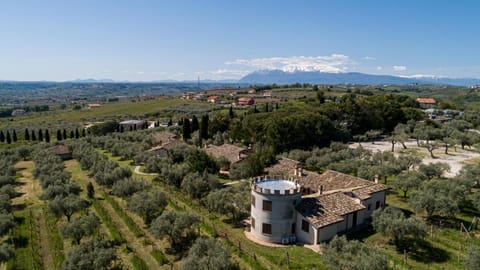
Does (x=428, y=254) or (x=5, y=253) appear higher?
(x=5, y=253)

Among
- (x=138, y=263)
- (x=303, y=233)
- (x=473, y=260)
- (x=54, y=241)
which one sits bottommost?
(x=54, y=241)

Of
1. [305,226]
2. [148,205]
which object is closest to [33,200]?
[148,205]

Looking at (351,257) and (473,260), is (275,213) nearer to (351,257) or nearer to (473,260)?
(351,257)

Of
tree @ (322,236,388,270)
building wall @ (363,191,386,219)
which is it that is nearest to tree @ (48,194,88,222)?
tree @ (322,236,388,270)

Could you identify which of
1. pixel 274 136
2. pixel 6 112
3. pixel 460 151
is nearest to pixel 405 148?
pixel 460 151

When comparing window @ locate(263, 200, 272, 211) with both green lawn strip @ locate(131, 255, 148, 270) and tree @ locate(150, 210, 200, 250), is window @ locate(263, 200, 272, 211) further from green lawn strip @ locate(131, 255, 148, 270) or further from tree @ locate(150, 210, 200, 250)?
green lawn strip @ locate(131, 255, 148, 270)

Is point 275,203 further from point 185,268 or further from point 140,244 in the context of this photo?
point 140,244

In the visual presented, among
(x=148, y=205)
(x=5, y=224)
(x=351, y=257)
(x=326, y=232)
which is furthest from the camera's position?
(x=148, y=205)
